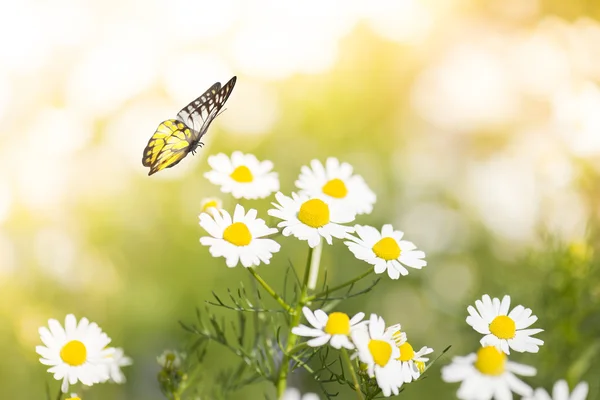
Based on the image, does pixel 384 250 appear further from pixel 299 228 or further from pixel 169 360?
pixel 169 360

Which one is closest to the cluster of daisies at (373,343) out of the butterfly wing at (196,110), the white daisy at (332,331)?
the white daisy at (332,331)

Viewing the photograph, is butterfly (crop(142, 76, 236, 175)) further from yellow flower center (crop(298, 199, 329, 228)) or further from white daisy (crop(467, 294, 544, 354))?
white daisy (crop(467, 294, 544, 354))

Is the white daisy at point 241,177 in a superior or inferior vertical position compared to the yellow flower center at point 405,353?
superior

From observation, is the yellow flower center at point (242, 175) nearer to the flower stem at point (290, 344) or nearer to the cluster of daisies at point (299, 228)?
the cluster of daisies at point (299, 228)

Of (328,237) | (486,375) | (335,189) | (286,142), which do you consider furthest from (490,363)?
(286,142)

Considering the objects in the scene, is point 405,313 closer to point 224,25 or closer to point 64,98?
point 224,25
